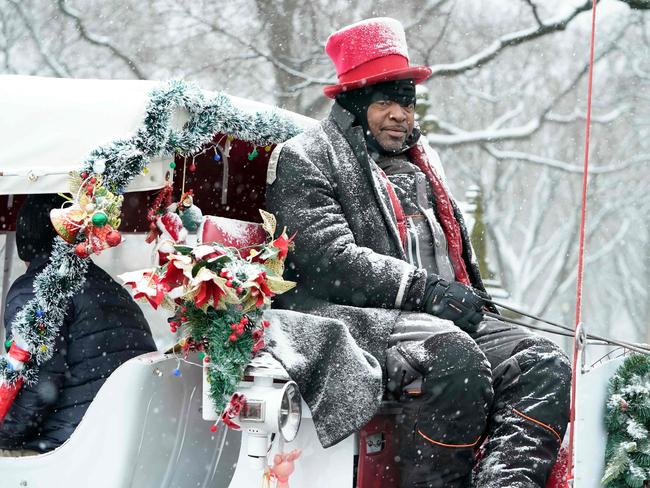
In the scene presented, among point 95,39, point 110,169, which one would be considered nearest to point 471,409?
point 110,169

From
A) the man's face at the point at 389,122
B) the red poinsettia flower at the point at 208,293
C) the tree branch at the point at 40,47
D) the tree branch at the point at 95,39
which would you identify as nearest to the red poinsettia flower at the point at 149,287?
the red poinsettia flower at the point at 208,293

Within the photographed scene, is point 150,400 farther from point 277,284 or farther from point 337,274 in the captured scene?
point 337,274

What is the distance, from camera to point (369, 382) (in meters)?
3.38

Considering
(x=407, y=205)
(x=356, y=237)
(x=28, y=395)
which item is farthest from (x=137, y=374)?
(x=407, y=205)

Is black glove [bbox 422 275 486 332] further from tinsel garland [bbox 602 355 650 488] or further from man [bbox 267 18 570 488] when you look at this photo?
tinsel garland [bbox 602 355 650 488]

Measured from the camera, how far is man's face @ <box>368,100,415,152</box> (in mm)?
4098

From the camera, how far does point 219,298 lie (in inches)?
131

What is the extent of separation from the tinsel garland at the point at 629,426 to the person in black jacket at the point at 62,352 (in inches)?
73.8

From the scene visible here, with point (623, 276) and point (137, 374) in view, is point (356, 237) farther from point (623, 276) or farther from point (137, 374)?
point (623, 276)

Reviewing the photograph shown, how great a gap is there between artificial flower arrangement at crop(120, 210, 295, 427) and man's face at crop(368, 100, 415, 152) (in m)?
0.83

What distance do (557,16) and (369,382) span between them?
34.0 feet

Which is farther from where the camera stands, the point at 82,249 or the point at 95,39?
the point at 95,39

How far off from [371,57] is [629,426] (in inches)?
69.3

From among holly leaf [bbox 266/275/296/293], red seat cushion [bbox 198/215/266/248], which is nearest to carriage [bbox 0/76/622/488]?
red seat cushion [bbox 198/215/266/248]
